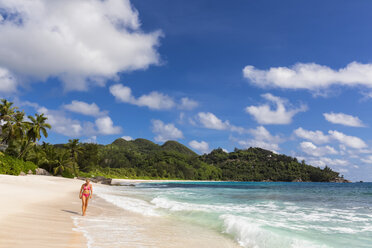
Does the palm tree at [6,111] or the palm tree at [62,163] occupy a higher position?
the palm tree at [6,111]

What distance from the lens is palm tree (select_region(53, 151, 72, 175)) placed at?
59.7 meters

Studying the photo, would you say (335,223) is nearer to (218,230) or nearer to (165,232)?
(218,230)

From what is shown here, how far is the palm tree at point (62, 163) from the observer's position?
196ft

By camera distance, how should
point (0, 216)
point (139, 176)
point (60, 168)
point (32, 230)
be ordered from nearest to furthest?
point (32, 230) < point (0, 216) < point (60, 168) < point (139, 176)

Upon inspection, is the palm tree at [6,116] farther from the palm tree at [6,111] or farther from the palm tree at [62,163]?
the palm tree at [62,163]

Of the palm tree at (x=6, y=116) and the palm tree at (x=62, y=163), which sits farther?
the palm tree at (x=62, y=163)

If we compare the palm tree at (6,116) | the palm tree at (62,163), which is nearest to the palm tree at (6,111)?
the palm tree at (6,116)

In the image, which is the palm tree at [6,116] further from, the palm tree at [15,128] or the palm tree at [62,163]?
the palm tree at [62,163]

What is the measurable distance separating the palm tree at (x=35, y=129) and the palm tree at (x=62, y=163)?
6.63 meters

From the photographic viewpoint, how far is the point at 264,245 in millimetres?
8445

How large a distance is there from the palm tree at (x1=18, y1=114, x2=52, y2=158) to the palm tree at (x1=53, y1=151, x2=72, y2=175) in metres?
6.63

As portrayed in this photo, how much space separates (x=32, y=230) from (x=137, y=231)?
3.34 meters

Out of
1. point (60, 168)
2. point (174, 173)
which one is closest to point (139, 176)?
point (174, 173)

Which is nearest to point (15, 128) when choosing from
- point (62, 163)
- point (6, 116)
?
point (6, 116)
